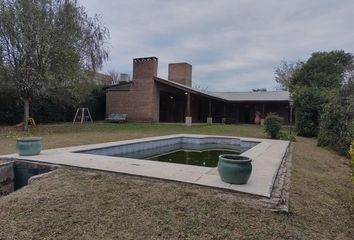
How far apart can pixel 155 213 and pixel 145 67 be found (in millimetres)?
18479

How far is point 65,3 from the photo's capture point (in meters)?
13.3

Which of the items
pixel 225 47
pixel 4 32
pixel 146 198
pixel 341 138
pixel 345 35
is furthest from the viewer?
pixel 225 47

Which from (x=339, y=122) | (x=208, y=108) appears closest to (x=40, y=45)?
(x=339, y=122)

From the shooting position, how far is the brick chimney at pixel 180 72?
3145 cm

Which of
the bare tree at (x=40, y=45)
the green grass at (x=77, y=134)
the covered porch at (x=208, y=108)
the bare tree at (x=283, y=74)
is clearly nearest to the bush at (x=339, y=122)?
the green grass at (x=77, y=134)

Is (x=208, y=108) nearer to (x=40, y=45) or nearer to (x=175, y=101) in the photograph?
(x=175, y=101)

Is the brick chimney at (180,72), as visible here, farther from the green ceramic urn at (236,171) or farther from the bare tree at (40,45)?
the green ceramic urn at (236,171)

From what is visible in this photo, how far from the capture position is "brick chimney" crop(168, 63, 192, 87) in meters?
31.5

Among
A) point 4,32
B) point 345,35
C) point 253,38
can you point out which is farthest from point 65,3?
point 345,35

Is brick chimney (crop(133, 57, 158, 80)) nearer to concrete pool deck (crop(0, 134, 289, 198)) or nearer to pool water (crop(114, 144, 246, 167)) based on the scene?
pool water (crop(114, 144, 246, 167))

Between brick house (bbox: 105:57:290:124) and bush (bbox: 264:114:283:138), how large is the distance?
7.41 meters

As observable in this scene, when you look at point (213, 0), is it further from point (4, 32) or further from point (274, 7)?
point (4, 32)

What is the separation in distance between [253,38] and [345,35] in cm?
539

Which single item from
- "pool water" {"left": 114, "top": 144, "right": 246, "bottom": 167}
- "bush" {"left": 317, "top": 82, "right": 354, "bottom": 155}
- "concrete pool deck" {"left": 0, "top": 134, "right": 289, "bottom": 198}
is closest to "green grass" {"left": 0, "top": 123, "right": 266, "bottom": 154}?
"pool water" {"left": 114, "top": 144, "right": 246, "bottom": 167}
